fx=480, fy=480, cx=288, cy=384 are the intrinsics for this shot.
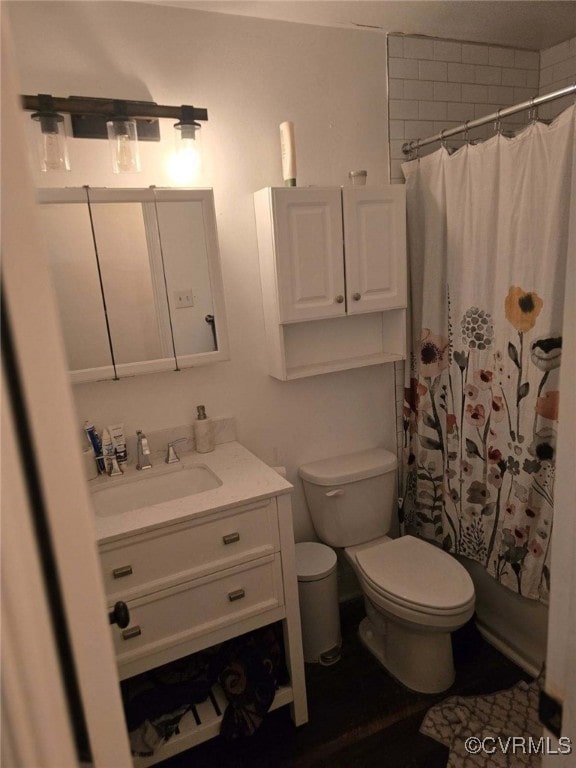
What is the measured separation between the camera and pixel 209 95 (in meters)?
1.75

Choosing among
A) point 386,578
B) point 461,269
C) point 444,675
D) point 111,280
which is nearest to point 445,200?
point 461,269

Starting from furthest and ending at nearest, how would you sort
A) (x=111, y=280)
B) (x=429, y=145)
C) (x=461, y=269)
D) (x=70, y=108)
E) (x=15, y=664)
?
(x=429, y=145)
(x=461, y=269)
(x=111, y=280)
(x=70, y=108)
(x=15, y=664)

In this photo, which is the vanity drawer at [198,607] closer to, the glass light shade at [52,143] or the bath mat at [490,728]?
the bath mat at [490,728]

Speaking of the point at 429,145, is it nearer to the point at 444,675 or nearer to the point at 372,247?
the point at 372,247

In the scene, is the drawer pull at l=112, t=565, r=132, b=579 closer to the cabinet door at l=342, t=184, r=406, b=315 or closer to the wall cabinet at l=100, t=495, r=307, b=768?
the wall cabinet at l=100, t=495, r=307, b=768

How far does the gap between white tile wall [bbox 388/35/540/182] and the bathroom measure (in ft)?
0.05

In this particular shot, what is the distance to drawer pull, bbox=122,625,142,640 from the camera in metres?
1.42

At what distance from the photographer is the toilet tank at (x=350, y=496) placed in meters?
2.07

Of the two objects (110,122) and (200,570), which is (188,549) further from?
(110,122)

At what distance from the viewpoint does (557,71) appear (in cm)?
227

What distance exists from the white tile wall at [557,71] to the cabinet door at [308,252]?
1.24 m

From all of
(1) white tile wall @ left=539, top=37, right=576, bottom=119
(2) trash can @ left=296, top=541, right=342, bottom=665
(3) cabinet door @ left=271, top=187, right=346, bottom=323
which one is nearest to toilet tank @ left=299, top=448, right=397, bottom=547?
(2) trash can @ left=296, top=541, right=342, bottom=665

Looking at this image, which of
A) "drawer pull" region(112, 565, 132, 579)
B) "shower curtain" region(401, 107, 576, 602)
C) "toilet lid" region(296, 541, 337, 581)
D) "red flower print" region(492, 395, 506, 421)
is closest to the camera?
"drawer pull" region(112, 565, 132, 579)

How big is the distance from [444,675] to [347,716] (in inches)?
15.9
